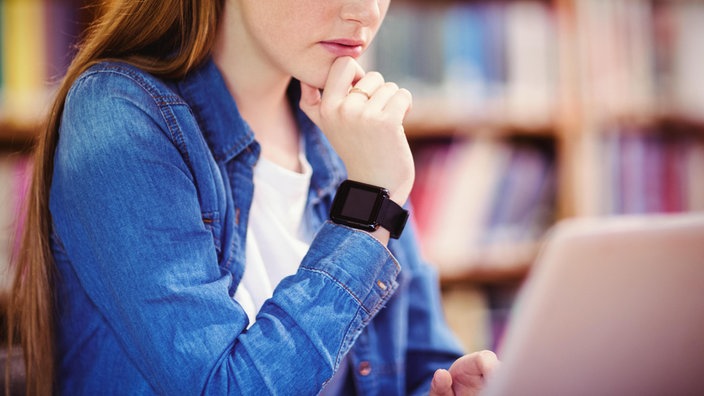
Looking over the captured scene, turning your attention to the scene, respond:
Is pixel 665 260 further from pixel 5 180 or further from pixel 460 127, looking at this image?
pixel 5 180

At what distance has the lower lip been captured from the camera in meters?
0.94

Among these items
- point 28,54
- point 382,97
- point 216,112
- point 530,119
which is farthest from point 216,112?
point 530,119

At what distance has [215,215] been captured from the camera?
0.89m

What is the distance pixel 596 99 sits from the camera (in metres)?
1.96

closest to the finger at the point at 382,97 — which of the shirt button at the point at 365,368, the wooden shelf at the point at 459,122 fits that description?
the shirt button at the point at 365,368

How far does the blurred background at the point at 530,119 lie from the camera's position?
192 cm

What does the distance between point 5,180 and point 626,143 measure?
1.55m

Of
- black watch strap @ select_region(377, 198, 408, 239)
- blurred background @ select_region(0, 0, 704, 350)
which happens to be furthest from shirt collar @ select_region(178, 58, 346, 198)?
blurred background @ select_region(0, 0, 704, 350)

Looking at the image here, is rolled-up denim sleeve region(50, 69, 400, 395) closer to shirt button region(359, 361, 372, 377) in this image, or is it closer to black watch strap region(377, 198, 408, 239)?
black watch strap region(377, 198, 408, 239)

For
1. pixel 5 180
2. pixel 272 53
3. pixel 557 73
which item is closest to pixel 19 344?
pixel 272 53

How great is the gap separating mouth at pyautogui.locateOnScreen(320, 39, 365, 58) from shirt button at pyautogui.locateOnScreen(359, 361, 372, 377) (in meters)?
0.43

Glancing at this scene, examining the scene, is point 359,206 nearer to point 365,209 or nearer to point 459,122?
point 365,209

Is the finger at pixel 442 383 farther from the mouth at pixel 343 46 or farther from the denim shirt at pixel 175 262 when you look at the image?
the mouth at pixel 343 46

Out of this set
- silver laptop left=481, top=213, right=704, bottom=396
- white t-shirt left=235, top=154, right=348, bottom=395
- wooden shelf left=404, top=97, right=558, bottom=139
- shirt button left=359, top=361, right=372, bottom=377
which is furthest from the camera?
wooden shelf left=404, top=97, right=558, bottom=139
